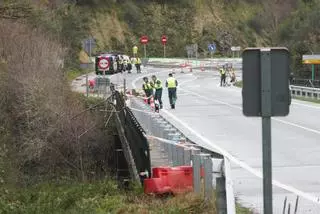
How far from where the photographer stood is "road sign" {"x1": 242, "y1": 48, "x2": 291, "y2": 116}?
6.70 meters

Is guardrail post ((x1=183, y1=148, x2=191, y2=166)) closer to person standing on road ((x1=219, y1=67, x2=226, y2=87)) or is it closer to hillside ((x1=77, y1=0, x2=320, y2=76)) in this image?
person standing on road ((x1=219, y1=67, x2=226, y2=87))

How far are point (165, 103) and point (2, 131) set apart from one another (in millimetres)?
12225

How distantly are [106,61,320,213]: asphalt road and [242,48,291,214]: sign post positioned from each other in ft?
12.1

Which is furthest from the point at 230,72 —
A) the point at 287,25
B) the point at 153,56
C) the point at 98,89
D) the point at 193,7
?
the point at 193,7

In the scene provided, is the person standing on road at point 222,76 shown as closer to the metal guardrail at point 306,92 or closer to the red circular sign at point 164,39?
the metal guardrail at point 306,92

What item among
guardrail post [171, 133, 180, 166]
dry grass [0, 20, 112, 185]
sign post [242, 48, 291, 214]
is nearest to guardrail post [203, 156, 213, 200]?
sign post [242, 48, 291, 214]

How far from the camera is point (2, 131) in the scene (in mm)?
25062

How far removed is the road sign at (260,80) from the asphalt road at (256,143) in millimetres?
3824

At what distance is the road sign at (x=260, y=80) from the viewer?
670 centimetres

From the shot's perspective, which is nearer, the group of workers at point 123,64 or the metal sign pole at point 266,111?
the metal sign pole at point 266,111

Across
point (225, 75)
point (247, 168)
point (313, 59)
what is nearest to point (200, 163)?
point (247, 168)

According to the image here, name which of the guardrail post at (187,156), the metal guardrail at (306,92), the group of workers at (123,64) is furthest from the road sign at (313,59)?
the guardrail post at (187,156)

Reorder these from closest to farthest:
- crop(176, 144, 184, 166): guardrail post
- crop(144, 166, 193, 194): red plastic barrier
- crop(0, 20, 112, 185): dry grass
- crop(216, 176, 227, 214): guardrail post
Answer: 1. crop(216, 176, 227, 214): guardrail post
2. crop(144, 166, 193, 194): red plastic barrier
3. crop(176, 144, 184, 166): guardrail post
4. crop(0, 20, 112, 185): dry grass

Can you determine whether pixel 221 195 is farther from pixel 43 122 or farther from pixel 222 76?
pixel 222 76
